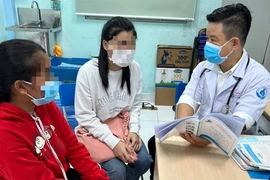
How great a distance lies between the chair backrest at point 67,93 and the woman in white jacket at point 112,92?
7.5 inches

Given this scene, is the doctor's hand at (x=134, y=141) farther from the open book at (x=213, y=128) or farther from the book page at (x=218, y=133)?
the book page at (x=218, y=133)

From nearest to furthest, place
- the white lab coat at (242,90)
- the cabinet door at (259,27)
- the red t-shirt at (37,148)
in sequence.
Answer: the red t-shirt at (37,148) < the white lab coat at (242,90) < the cabinet door at (259,27)

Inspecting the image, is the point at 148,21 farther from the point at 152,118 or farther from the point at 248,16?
the point at 248,16

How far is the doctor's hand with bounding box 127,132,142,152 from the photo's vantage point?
55.6 inches

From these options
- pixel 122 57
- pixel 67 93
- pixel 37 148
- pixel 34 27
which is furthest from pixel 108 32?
pixel 34 27

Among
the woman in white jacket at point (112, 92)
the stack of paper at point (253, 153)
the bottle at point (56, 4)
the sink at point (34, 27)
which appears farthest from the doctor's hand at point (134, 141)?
the bottle at point (56, 4)

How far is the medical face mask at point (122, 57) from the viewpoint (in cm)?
135

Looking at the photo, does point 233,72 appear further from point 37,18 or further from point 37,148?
point 37,18

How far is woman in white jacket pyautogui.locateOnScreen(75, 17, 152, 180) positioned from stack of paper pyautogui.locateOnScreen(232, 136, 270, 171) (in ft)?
1.84

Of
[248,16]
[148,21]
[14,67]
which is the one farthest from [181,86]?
[148,21]

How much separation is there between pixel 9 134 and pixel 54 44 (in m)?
2.42

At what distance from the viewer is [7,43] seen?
0.85m

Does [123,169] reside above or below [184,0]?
below

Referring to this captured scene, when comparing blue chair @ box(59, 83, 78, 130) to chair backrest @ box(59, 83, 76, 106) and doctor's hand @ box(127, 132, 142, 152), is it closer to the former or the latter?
chair backrest @ box(59, 83, 76, 106)
